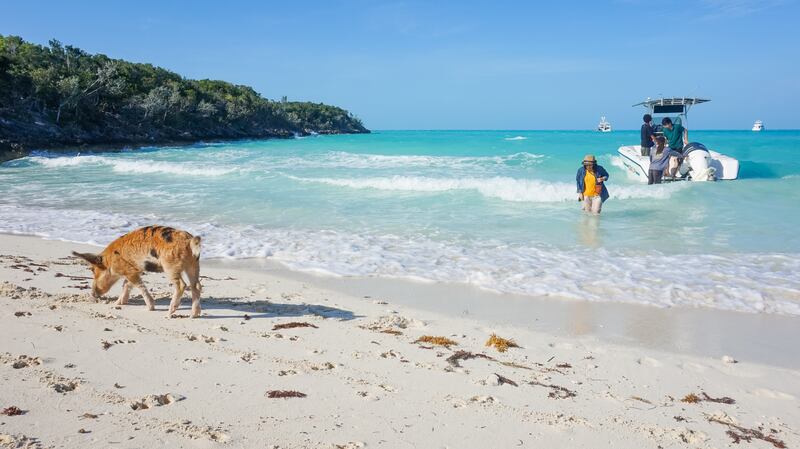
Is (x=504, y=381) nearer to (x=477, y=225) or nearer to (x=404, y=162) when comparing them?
(x=477, y=225)

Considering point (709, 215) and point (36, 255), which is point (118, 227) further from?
point (709, 215)

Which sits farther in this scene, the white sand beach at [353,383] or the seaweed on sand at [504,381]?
the seaweed on sand at [504,381]

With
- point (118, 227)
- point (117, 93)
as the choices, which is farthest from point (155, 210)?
point (117, 93)

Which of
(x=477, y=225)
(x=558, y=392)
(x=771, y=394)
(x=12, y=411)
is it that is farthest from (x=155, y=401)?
(x=477, y=225)

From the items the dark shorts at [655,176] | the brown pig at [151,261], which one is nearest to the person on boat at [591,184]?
the dark shorts at [655,176]

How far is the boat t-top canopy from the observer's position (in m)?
20.0

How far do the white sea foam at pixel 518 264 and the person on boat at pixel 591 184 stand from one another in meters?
3.46

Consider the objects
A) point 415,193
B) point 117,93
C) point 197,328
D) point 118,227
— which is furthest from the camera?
point 117,93

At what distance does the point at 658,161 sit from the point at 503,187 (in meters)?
5.23

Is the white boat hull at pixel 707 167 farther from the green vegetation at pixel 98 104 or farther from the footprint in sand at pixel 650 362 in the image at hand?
the green vegetation at pixel 98 104

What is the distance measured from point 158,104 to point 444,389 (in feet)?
165

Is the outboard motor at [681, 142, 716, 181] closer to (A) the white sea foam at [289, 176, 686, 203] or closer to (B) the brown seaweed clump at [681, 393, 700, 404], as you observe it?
(A) the white sea foam at [289, 176, 686, 203]

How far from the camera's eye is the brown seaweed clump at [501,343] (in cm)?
464

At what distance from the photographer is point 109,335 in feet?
14.8
